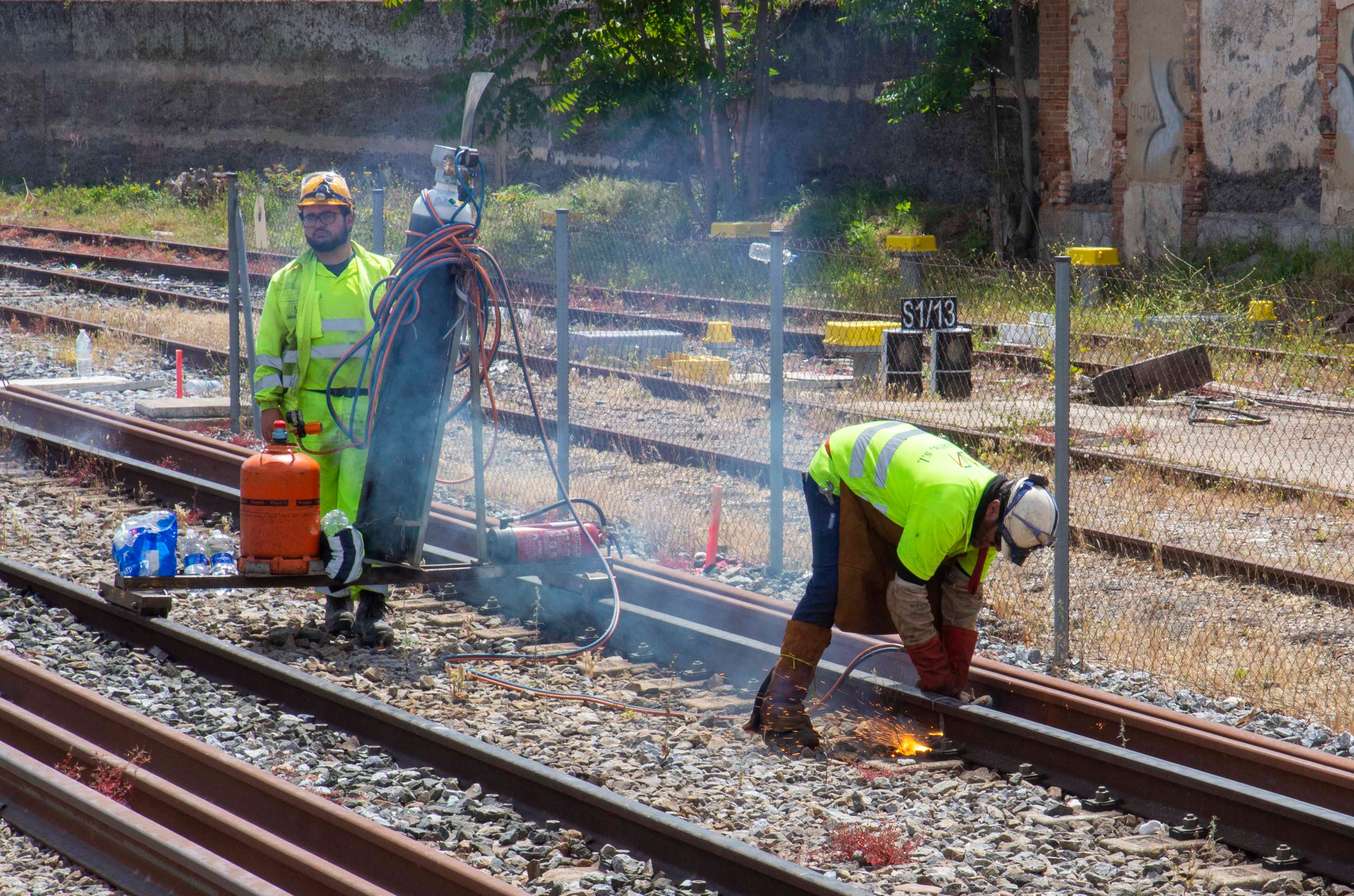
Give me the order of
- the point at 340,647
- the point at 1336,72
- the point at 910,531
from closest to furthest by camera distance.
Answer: the point at 910,531 < the point at 340,647 < the point at 1336,72

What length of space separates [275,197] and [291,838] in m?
23.9

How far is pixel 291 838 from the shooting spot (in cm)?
452

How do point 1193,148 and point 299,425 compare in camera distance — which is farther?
point 1193,148

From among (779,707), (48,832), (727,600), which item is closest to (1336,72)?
(727,600)

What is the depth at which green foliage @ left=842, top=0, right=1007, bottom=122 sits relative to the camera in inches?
822

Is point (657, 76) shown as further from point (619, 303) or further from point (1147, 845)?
point (1147, 845)

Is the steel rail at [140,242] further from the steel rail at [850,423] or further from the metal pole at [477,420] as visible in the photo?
the metal pole at [477,420]

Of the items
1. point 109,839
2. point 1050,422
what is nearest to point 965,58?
point 1050,422

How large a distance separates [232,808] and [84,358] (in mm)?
9971

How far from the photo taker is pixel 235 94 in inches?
1302

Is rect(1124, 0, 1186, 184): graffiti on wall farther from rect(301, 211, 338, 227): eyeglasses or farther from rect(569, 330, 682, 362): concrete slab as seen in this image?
rect(301, 211, 338, 227): eyeglasses

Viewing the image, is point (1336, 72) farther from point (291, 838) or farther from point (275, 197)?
point (275, 197)

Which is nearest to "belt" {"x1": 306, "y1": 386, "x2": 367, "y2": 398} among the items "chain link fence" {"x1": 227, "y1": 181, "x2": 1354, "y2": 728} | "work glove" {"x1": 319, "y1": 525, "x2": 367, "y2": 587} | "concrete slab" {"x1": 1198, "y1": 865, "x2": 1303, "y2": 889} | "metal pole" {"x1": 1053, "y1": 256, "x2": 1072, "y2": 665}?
"work glove" {"x1": 319, "y1": 525, "x2": 367, "y2": 587}

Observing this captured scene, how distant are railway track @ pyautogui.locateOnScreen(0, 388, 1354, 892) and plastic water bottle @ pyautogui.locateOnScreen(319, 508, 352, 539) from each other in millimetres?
617
